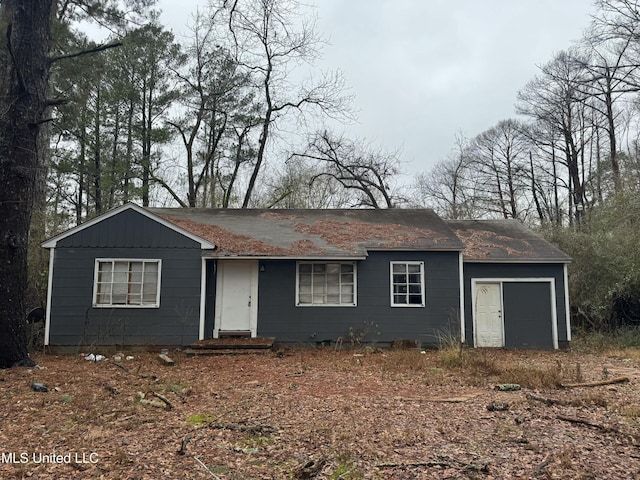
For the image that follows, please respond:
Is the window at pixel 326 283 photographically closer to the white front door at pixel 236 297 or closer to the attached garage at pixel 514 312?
the white front door at pixel 236 297

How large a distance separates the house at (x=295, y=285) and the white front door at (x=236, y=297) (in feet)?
0.08

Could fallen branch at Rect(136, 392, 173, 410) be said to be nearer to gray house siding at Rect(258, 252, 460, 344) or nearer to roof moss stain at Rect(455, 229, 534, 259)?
gray house siding at Rect(258, 252, 460, 344)

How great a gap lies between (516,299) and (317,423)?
844 centimetres

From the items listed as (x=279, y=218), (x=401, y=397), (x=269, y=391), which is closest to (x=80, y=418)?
(x=269, y=391)

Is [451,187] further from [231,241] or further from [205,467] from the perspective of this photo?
[205,467]

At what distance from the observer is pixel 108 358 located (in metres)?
9.68

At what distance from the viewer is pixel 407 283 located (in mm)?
11328

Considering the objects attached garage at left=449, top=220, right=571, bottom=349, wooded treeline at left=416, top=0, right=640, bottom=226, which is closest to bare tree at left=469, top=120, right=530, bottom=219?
wooded treeline at left=416, top=0, right=640, bottom=226

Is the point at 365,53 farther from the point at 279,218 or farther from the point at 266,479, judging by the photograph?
the point at 266,479

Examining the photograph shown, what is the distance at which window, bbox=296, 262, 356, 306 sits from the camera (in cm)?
1127

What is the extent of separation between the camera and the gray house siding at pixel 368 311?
1105 cm

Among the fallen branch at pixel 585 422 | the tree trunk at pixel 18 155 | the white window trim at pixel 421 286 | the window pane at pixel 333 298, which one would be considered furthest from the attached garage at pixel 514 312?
the tree trunk at pixel 18 155
